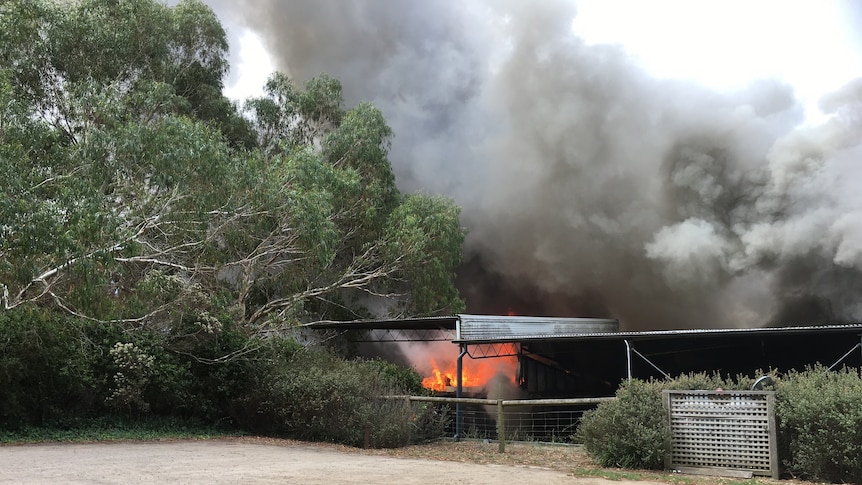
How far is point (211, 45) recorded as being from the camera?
1153 inches

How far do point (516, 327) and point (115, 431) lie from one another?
11.7 metres

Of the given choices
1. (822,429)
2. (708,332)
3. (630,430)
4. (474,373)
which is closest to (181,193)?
(630,430)

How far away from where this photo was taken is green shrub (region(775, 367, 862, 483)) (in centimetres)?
820

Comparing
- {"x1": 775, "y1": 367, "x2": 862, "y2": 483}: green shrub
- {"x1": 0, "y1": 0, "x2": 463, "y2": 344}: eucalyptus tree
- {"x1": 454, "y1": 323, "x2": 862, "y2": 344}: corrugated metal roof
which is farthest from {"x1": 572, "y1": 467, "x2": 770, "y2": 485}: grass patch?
{"x1": 0, "y1": 0, "x2": 463, "y2": 344}: eucalyptus tree

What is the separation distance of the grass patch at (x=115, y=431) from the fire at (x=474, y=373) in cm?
1176

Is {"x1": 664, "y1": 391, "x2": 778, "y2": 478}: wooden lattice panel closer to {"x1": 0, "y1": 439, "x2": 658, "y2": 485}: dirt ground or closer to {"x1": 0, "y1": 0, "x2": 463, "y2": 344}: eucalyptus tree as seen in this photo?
{"x1": 0, "y1": 439, "x2": 658, "y2": 485}: dirt ground

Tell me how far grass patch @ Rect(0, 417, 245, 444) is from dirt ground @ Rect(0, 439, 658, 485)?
3.79 feet

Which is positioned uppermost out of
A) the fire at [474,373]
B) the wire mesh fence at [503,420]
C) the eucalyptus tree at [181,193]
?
the eucalyptus tree at [181,193]

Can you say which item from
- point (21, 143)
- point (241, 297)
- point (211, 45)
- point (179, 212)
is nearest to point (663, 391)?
point (179, 212)

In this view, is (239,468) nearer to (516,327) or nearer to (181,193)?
(181,193)

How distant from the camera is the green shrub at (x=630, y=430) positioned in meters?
9.29

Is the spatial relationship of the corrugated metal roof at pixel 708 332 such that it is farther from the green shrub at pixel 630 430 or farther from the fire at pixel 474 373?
the fire at pixel 474 373

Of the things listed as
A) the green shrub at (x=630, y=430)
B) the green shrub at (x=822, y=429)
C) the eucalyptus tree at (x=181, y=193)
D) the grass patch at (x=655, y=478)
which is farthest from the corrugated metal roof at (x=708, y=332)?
the eucalyptus tree at (x=181, y=193)

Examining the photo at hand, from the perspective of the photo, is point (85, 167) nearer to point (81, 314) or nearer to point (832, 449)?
point (81, 314)
